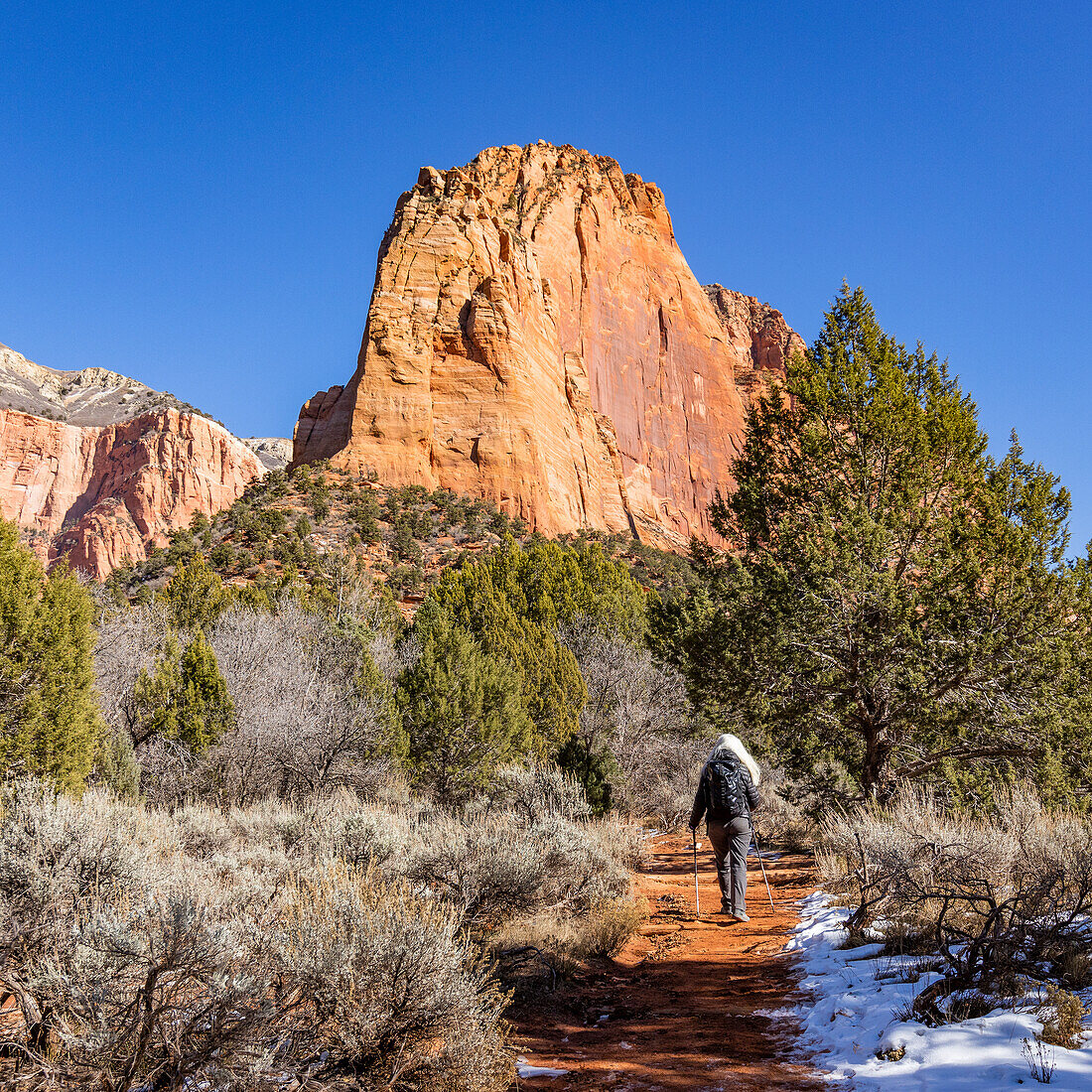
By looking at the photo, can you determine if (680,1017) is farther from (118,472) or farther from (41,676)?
(118,472)

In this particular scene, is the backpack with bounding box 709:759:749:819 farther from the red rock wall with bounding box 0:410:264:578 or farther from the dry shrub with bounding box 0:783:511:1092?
the red rock wall with bounding box 0:410:264:578

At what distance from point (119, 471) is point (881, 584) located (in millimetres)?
94860

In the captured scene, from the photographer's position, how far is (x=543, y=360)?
53312 mm

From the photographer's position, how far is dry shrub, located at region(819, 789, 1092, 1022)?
3.97 m

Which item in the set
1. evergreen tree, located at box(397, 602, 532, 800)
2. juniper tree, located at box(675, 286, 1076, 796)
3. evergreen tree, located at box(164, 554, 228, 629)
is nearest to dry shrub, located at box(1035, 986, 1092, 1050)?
juniper tree, located at box(675, 286, 1076, 796)

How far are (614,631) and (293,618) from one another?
31.9ft

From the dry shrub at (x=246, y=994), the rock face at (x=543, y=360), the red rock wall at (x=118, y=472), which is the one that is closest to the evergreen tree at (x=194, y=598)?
the rock face at (x=543, y=360)

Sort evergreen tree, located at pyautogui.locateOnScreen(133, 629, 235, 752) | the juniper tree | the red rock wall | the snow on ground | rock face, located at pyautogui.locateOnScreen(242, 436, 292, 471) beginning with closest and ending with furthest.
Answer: the snow on ground, the juniper tree, evergreen tree, located at pyautogui.locateOnScreen(133, 629, 235, 752), the red rock wall, rock face, located at pyautogui.locateOnScreen(242, 436, 292, 471)

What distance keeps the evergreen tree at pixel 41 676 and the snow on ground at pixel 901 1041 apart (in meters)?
8.90

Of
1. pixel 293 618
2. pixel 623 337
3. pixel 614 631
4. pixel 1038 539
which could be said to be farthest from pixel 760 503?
pixel 623 337

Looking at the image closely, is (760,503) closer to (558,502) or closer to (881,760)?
(881,760)

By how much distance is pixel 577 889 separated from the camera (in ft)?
25.5

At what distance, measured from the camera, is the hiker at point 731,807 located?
7.29 m

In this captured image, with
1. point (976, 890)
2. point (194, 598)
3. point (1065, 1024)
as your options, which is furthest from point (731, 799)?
point (194, 598)
